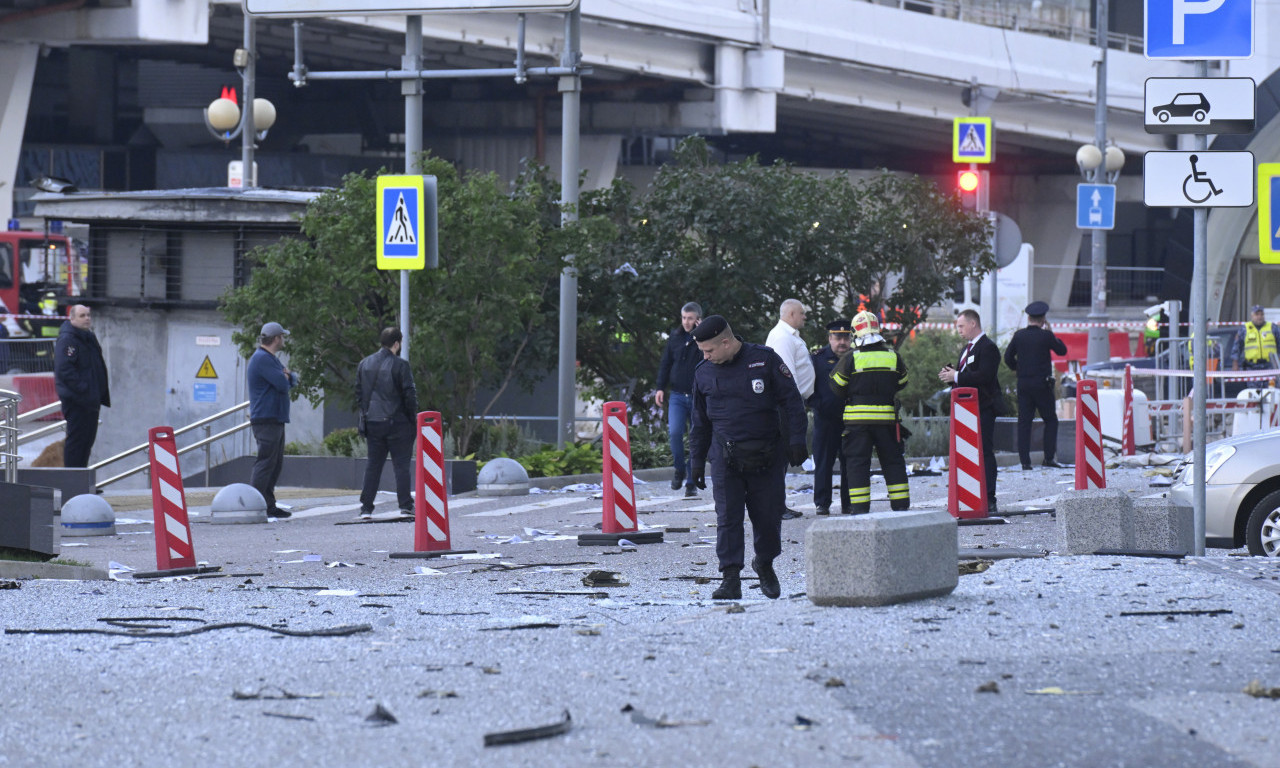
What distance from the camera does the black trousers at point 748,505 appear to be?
1009 cm

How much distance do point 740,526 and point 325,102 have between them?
46.9m

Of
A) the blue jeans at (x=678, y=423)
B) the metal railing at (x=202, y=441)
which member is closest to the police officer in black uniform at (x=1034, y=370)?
the blue jeans at (x=678, y=423)

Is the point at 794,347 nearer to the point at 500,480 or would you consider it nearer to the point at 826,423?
the point at 826,423

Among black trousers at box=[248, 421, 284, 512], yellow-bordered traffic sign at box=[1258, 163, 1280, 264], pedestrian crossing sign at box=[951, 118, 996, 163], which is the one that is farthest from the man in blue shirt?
pedestrian crossing sign at box=[951, 118, 996, 163]

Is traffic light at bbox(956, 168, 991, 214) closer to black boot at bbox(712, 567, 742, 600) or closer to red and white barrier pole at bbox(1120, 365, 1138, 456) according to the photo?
red and white barrier pole at bbox(1120, 365, 1138, 456)

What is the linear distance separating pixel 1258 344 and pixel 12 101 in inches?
1027

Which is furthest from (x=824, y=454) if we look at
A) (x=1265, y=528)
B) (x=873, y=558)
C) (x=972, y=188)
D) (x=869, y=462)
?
(x=972, y=188)

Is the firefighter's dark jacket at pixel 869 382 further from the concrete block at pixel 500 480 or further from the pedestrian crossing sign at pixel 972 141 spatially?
the pedestrian crossing sign at pixel 972 141

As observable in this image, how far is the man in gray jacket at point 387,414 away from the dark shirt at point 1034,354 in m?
6.69

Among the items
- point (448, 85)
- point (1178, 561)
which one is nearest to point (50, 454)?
point (1178, 561)

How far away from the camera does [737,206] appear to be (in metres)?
21.9

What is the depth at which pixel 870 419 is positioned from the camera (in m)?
13.6

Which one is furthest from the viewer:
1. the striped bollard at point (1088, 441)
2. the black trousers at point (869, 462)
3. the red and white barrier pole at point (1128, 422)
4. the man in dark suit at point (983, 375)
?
the red and white barrier pole at point (1128, 422)

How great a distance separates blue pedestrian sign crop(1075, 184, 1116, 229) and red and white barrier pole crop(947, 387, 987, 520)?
15998mm
